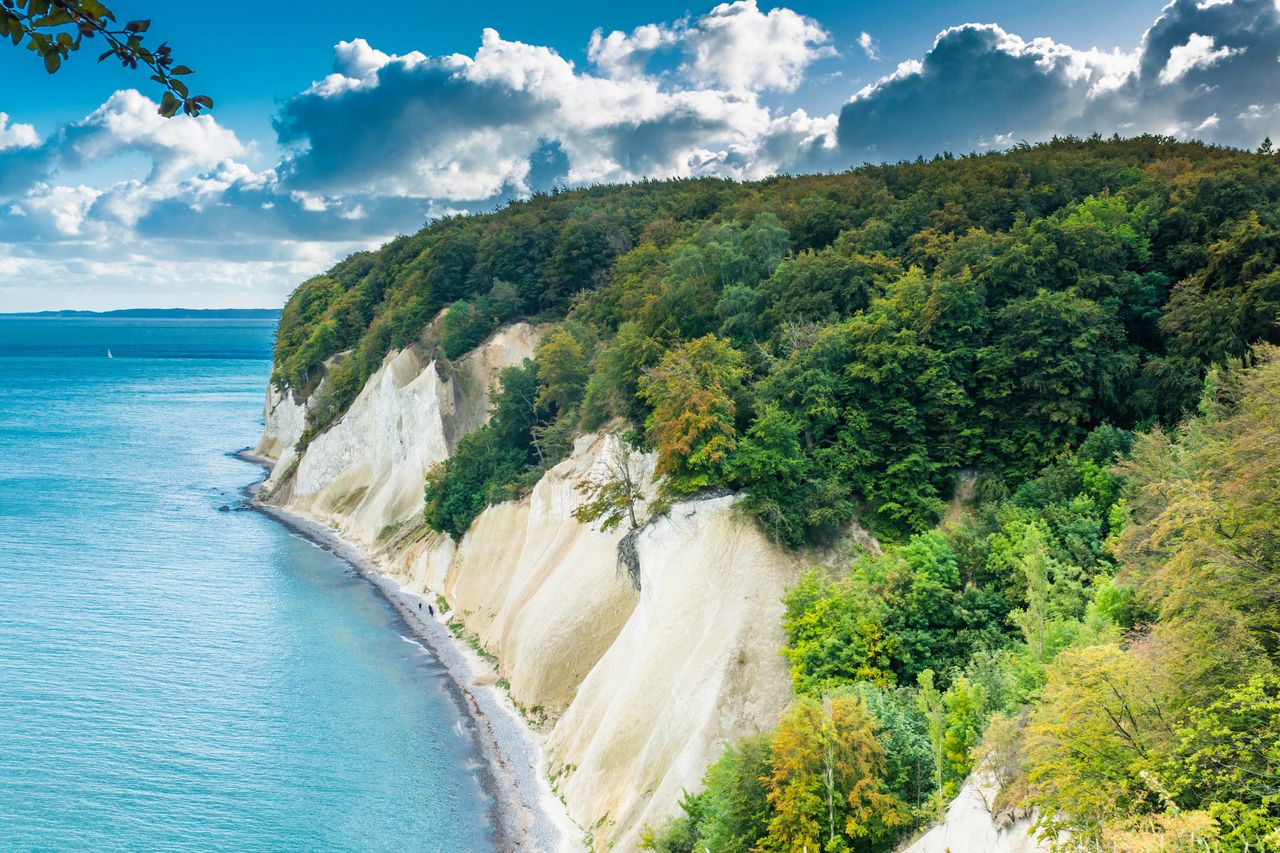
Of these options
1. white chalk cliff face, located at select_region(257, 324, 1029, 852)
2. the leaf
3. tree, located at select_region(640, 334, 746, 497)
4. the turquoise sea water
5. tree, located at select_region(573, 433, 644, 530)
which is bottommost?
the turquoise sea water

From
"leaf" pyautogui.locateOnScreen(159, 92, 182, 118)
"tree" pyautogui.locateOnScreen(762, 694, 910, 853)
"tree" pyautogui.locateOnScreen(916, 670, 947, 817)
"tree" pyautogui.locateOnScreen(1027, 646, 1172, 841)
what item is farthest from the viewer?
"tree" pyautogui.locateOnScreen(762, 694, 910, 853)

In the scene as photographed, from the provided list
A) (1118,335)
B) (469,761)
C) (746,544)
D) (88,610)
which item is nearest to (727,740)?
Answer: (746,544)

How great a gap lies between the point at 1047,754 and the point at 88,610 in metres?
52.3

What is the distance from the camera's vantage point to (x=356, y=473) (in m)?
77.4

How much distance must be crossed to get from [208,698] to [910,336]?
34.5m

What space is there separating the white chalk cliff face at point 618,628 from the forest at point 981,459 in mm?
1447

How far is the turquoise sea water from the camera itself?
31109 millimetres

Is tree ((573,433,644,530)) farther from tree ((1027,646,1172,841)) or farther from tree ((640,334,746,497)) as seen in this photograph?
tree ((1027,646,1172,841))

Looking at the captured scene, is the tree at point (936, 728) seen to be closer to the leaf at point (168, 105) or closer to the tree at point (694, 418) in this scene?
the tree at point (694, 418)

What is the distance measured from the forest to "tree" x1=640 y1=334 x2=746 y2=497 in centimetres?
15

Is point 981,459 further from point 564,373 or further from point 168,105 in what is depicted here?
point 168,105

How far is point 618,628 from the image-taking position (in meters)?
38.5

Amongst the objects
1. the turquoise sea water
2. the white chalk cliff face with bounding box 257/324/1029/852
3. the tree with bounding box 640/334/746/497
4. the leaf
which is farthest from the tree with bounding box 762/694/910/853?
the leaf

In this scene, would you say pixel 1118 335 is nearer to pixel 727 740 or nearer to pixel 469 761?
pixel 727 740
